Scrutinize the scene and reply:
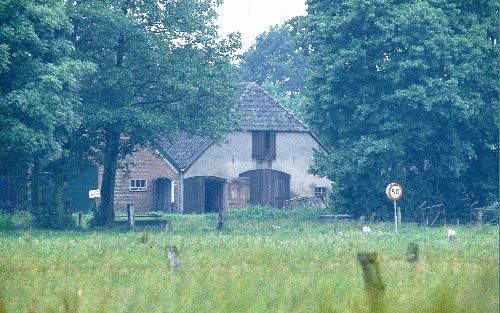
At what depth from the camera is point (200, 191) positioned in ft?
217

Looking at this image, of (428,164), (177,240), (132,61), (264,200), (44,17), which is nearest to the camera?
(177,240)

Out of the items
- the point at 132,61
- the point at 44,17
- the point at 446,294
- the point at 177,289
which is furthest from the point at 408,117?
the point at 446,294

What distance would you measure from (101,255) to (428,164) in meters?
29.7

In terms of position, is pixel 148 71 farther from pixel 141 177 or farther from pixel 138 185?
pixel 138 185

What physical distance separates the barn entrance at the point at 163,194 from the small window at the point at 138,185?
68 centimetres

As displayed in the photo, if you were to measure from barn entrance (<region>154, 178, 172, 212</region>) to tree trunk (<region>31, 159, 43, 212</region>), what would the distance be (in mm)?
20703

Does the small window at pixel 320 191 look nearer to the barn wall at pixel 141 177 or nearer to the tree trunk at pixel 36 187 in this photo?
the barn wall at pixel 141 177

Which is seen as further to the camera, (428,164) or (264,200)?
(264,200)

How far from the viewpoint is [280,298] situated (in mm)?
14414

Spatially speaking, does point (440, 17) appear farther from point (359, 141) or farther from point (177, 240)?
point (177, 240)

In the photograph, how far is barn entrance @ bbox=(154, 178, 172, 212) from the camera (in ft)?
219

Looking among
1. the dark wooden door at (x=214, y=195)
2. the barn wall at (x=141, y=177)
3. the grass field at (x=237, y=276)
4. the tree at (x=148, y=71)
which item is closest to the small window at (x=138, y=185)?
the barn wall at (x=141, y=177)

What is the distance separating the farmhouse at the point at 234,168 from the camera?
2611 inches

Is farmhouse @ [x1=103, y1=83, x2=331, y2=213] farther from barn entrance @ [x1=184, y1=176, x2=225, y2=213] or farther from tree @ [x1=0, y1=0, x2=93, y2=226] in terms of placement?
tree @ [x1=0, y1=0, x2=93, y2=226]
